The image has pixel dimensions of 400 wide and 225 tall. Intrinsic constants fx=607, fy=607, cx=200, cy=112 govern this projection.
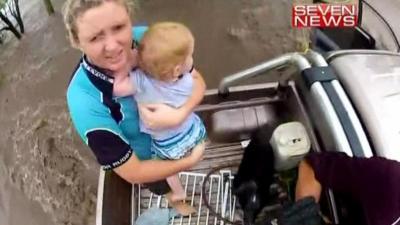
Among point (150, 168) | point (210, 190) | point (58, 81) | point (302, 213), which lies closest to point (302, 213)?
point (302, 213)

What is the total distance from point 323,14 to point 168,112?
1.68 feet

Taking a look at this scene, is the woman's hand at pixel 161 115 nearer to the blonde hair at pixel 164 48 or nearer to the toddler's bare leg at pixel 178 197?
the blonde hair at pixel 164 48

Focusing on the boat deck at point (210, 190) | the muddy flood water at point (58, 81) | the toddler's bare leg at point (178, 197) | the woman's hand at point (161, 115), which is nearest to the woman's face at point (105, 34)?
the woman's hand at point (161, 115)

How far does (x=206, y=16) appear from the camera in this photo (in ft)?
7.94

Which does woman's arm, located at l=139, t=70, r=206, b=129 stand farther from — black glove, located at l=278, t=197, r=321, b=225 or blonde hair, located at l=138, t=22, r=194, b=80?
black glove, located at l=278, t=197, r=321, b=225

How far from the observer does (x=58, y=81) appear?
2268 millimetres

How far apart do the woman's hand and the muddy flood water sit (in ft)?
2.82

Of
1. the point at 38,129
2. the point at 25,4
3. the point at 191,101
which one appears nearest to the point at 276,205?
the point at 191,101

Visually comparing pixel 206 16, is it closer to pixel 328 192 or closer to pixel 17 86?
pixel 17 86

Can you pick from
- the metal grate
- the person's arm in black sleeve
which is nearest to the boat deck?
the metal grate

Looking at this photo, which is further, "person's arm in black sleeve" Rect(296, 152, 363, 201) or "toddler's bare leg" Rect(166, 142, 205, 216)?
"toddler's bare leg" Rect(166, 142, 205, 216)

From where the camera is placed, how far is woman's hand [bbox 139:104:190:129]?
116cm

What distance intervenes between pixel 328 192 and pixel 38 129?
1.20 m

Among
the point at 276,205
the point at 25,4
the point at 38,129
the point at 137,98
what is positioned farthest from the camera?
the point at 25,4
